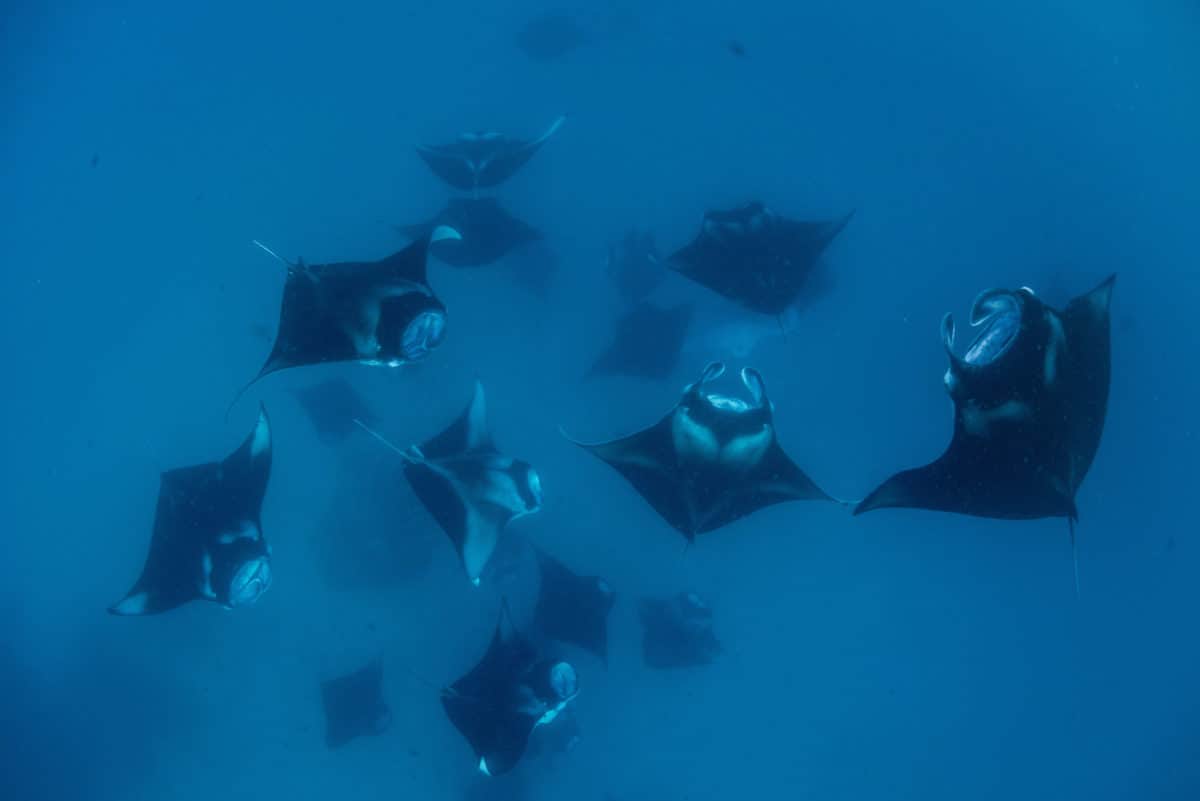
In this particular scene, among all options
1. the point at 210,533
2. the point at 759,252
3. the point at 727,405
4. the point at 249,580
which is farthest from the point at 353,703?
the point at 759,252

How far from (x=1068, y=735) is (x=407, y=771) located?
10337 mm

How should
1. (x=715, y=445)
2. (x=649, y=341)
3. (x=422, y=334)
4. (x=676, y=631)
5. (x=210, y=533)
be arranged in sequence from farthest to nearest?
(x=676, y=631), (x=649, y=341), (x=210, y=533), (x=422, y=334), (x=715, y=445)

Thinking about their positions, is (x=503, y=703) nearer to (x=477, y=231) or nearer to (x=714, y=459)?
(x=714, y=459)

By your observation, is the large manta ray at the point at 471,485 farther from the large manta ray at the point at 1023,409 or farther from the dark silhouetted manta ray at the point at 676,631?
the large manta ray at the point at 1023,409

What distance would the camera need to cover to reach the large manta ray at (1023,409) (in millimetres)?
4551

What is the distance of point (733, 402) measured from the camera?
18.4 ft

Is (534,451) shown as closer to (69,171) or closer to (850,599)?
(850,599)

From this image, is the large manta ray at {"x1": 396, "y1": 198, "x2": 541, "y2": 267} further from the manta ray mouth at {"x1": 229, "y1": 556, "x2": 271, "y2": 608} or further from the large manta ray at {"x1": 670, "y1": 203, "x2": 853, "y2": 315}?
the manta ray mouth at {"x1": 229, "y1": 556, "x2": 271, "y2": 608}

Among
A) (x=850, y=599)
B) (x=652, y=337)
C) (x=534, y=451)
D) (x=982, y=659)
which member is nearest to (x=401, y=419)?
(x=534, y=451)

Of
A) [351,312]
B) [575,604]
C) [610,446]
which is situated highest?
[351,312]

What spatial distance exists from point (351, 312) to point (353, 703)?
558 centimetres

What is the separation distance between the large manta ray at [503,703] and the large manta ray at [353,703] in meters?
2.86

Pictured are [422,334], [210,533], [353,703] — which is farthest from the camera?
[353,703]

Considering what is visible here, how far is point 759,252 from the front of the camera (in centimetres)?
677
